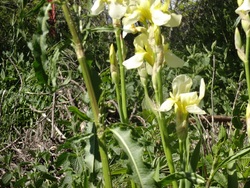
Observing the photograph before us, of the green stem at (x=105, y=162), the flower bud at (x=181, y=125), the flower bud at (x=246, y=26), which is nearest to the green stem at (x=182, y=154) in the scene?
the flower bud at (x=181, y=125)

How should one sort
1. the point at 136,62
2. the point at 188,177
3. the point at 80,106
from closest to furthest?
the point at 188,177 < the point at 136,62 < the point at 80,106

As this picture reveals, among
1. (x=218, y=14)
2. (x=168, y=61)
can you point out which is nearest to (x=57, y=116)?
(x=168, y=61)

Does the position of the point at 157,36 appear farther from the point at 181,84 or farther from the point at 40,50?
the point at 40,50

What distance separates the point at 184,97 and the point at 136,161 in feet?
0.48

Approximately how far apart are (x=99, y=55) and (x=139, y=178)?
11.9 feet

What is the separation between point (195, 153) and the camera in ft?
3.19

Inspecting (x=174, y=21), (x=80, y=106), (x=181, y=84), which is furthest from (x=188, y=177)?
(x=80, y=106)

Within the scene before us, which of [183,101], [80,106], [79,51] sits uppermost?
[79,51]

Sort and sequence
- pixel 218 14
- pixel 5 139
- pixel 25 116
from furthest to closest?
pixel 218 14
pixel 25 116
pixel 5 139

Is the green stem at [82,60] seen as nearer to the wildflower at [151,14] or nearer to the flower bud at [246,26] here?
the wildflower at [151,14]

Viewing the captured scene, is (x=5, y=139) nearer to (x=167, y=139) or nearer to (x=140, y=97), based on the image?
(x=140, y=97)

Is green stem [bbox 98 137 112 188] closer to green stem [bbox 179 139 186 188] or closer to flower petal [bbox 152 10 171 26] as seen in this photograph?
green stem [bbox 179 139 186 188]

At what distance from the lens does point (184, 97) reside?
949 millimetres

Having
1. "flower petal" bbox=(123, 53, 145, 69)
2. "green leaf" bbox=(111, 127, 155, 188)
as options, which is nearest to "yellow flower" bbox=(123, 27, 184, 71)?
"flower petal" bbox=(123, 53, 145, 69)
